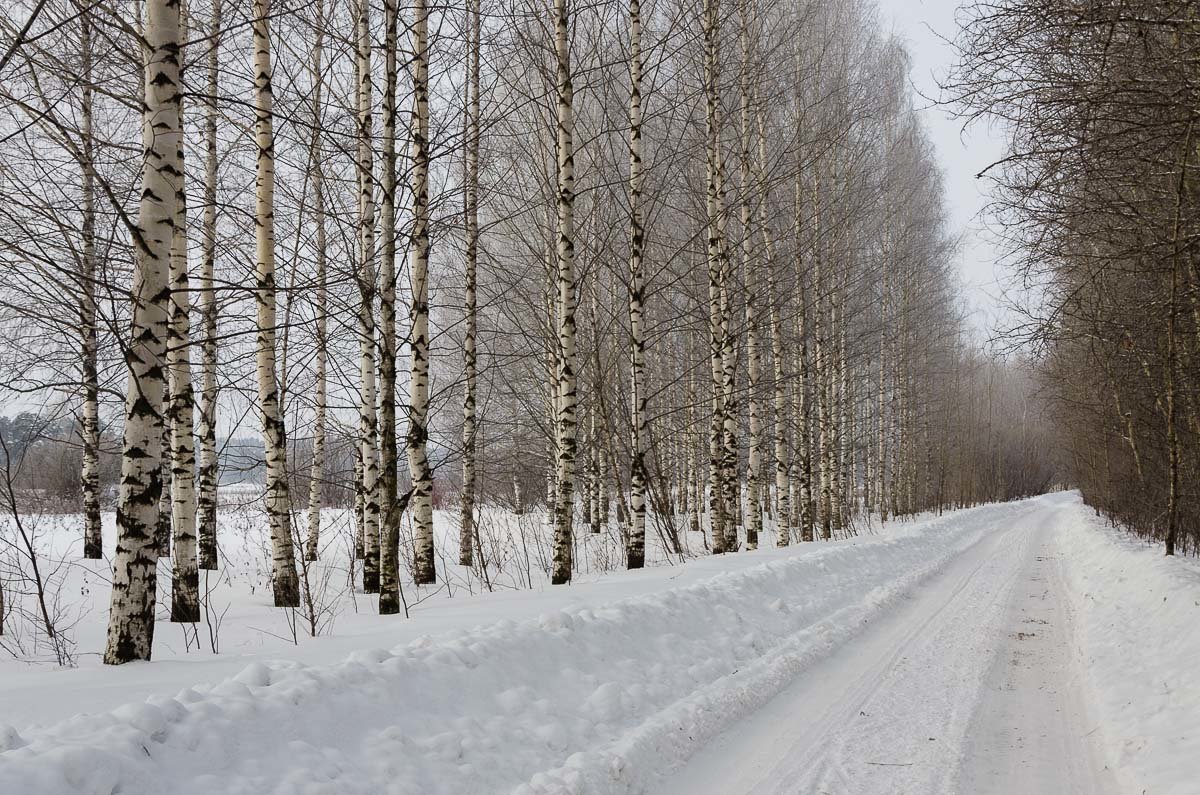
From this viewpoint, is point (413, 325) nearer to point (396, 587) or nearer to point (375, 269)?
point (375, 269)

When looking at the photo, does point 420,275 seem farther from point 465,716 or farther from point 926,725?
point 926,725

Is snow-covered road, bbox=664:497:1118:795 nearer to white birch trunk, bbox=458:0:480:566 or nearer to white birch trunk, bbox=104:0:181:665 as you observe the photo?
white birch trunk, bbox=104:0:181:665

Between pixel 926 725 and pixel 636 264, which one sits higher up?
pixel 636 264

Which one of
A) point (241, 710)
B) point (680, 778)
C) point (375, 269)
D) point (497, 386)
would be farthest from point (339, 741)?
point (497, 386)

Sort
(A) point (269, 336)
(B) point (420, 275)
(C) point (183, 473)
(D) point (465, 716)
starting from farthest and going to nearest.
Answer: (A) point (269, 336)
(B) point (420, 275)
(C) point (183, 473)
(D) point (465, 716)

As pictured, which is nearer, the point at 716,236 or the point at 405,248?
the point at 405,248

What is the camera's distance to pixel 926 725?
4746 millimetres

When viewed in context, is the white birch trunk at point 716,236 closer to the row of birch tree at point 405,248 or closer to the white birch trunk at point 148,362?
the row of birch tree at point 405,248

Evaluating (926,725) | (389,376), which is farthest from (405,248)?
(926,725)

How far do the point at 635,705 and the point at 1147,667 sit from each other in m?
4.13

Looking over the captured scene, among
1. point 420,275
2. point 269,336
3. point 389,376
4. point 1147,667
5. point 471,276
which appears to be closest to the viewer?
point 1147,667

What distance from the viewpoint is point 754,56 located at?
1511cm

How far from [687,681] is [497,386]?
1764 centimetres

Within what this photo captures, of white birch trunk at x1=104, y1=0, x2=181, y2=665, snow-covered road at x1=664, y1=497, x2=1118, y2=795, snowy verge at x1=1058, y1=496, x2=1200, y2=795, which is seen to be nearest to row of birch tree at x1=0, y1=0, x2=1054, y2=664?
white birch trunk at x1=104, y1=0, x2=181, y2=665
